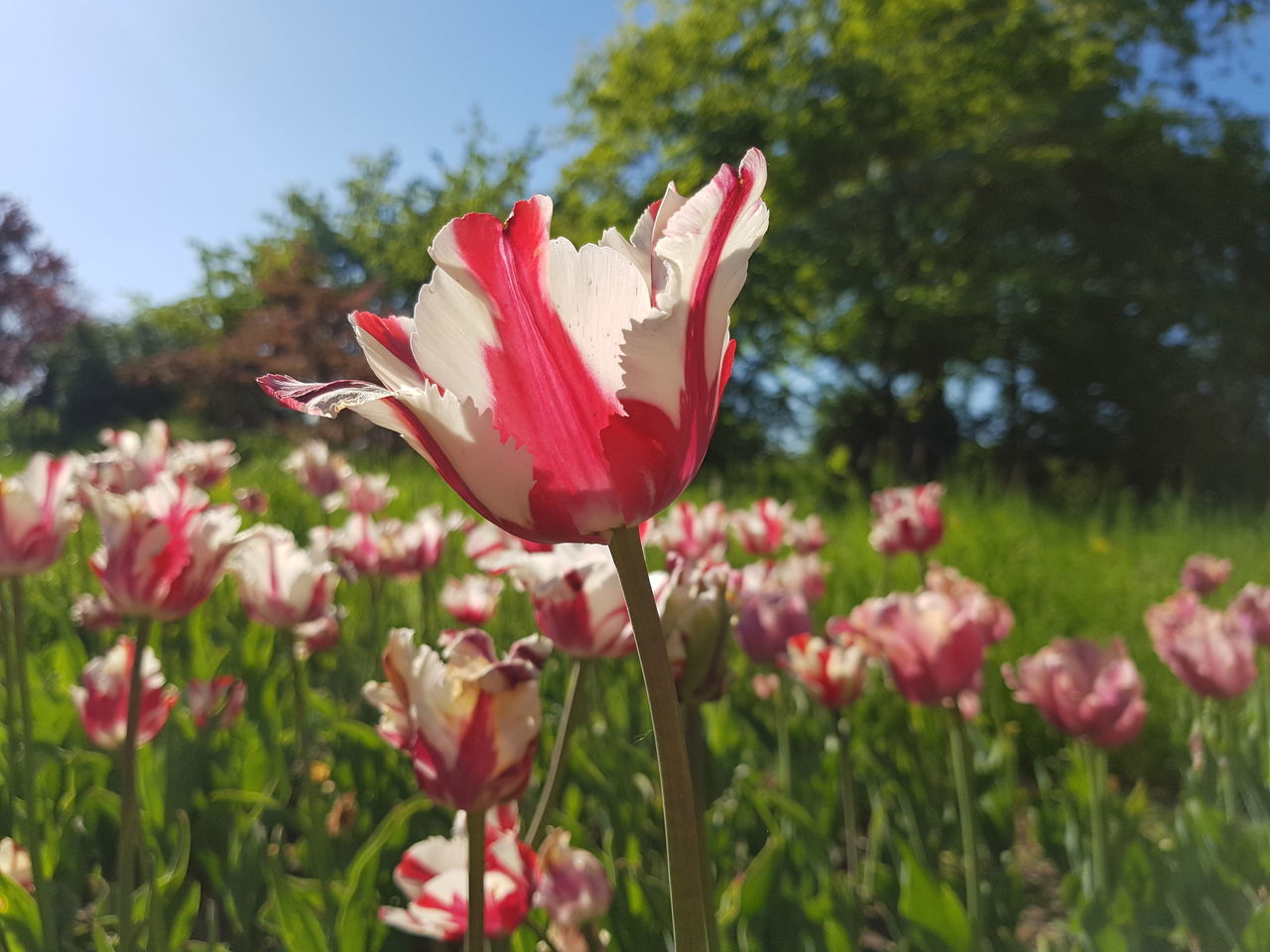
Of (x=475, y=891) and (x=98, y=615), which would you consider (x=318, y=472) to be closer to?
(x=98, y=615)

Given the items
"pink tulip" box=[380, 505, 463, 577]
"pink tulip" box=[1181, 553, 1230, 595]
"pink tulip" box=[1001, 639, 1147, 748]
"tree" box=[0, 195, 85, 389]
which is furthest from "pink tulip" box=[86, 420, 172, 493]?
"tree" box=[0, 195, 85, 389]

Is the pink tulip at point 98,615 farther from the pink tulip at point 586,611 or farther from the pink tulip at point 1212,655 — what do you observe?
the pink tulip at point 1212,655

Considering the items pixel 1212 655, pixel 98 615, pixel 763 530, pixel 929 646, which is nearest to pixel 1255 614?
pixel 1212 655

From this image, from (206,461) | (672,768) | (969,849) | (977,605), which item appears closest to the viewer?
(672,768)

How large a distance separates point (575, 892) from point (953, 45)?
45.3 ft

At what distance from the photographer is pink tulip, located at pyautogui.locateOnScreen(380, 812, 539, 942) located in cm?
64

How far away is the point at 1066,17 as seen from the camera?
12242mm

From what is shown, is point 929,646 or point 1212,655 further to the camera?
point 1212,655

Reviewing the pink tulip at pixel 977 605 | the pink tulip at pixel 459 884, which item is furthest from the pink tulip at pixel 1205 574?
the pink tulip at pixel 459 884

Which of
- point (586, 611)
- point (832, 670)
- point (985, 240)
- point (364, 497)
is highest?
point (985, 240)

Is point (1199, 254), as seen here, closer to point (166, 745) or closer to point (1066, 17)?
point (1066, 17)

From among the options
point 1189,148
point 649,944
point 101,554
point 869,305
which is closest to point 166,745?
point 101,554

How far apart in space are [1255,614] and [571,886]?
141 centimetres

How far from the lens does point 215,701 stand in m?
1.29
